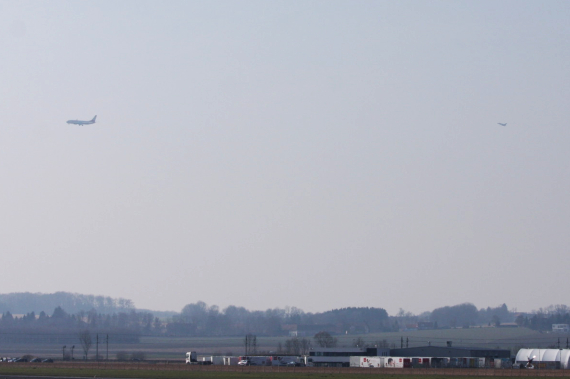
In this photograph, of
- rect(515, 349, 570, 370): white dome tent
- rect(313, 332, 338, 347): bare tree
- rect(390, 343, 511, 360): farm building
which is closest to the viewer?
rect(515, 349, 570, 370): white dome tent

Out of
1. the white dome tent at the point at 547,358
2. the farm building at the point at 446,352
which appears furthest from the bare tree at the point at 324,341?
the white dome tent at the point at 547,358

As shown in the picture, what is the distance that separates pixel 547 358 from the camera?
355 feet

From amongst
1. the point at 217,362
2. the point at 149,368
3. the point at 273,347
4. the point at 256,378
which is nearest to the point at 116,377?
the point at 256,378

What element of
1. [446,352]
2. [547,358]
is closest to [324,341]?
[446,352]

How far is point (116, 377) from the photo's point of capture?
3118 inches

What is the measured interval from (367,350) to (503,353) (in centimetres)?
2220

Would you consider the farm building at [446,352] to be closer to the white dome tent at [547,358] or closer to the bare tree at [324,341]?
the white dome tent at [547,358]

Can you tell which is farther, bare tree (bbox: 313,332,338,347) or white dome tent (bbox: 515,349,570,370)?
bare tree (bbox: 313,332,338,347)

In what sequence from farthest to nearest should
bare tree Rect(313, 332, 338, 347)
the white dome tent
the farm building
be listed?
1. bare tree Rect(313, 332, 338, 347)
2. the farm building
3. the white dome tent

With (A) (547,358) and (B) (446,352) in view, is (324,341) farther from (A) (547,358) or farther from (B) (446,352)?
(A) (547,358)

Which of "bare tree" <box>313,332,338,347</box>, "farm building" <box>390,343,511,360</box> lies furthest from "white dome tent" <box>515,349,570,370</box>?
"bare tree" <box>313,332,338,347</box>

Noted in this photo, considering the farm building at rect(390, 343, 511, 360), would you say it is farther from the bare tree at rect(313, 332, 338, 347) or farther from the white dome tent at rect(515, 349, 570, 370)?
the bare tree at rect(313, 332, 338, 347)

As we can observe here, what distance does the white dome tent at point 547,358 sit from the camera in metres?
105

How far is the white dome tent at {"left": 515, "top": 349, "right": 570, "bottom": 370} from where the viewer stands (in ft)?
344
